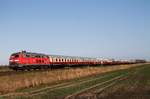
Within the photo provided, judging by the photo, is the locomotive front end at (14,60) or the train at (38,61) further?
the train at (38,61)

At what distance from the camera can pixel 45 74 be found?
130ft

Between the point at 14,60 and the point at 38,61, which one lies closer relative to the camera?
the point at 14,60

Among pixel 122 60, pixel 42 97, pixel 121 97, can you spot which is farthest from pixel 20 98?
pixel 122 60

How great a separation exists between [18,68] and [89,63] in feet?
132

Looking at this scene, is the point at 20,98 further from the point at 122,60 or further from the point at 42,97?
the point at 122,60

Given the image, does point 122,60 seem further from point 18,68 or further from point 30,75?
point 30,75

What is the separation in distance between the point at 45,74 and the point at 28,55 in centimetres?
1256

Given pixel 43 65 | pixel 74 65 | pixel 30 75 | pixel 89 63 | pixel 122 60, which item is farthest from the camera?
pixel 122 60

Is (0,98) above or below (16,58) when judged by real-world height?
below

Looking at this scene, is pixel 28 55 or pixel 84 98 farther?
pixel 28 55

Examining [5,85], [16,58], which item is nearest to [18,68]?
[16,58]

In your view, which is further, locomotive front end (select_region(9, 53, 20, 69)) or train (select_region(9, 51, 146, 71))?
train (select_region(9, 51, 146, 71))

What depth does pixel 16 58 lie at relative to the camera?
164 feet

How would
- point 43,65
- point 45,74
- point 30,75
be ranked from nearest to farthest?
point 30,75
point 45,74
point 43,65
